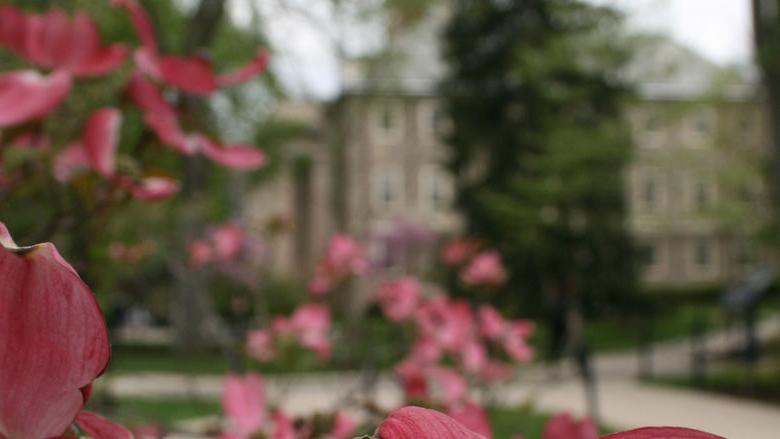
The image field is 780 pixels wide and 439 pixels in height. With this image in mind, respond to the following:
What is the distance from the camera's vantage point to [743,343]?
14.5m

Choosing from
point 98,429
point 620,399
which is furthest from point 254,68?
point 620,399

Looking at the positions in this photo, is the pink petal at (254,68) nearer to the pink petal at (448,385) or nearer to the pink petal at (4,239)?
the pink petal at (4,239)

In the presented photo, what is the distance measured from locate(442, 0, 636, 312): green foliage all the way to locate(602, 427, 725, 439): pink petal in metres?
14.1

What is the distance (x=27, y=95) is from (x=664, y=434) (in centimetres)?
40

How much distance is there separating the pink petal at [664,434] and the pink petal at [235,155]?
1.37 feet

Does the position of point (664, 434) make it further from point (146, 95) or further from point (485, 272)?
point (485, 272)

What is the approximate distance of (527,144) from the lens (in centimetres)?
1973

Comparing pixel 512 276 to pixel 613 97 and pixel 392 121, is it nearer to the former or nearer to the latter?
pixel 613 97

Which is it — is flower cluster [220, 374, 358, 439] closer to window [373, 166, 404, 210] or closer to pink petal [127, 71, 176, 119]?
pink petal [127, 71, 176, 119]

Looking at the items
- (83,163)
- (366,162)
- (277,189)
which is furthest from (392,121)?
(83,163)

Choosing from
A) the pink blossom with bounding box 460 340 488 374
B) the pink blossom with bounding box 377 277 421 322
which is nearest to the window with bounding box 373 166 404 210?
the pink blossom with bounding box 377 277 421 322

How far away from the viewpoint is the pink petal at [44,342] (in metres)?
0.22

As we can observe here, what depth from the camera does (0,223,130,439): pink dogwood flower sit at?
22 centimetres

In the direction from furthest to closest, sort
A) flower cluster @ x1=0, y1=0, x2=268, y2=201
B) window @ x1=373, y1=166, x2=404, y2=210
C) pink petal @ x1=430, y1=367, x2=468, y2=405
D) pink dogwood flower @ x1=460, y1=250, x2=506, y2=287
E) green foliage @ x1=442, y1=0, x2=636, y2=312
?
window @ x1=373, y1=166, x2=404, y2=210, green foliage @ x1=442, y1=0, x2=636, y2=312, pink dogwood flower @ x1=460, y1=250, x2=506, y2=287, pink petal @ x1=430, y1=367, x2=468, y2=405, flower cluster @ x1=0, y1=0, x2=268, y2=201
